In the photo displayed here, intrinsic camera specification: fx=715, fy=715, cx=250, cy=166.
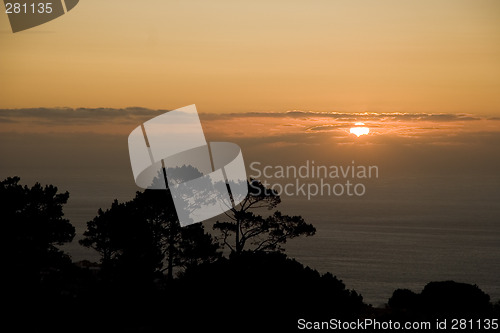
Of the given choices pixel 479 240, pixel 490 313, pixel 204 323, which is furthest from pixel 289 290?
pixel 479 240

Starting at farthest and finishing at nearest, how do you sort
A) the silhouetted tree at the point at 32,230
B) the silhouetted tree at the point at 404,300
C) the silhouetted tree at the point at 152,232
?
→ the silhouetted tree at the point at 404,300 → the silhouetted tree at the point at 152,232 → the silhouetted tree at the point at 32,230

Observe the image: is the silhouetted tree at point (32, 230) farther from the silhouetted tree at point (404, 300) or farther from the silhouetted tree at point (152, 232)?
the silhouetted tree at point (404, 300)

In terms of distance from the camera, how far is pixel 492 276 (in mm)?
108625

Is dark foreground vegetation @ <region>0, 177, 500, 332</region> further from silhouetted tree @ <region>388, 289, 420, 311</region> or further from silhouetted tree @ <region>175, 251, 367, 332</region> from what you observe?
silhouetted tree @ <region>388, 289, 420, 311</region>

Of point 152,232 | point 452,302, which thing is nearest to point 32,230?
point 152,232

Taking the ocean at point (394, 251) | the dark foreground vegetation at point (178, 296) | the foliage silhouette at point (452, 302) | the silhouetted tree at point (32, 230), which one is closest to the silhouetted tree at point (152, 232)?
the dark foreground vegetation at point (178, 296)

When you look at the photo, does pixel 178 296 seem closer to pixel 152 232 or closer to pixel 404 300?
pixel 152 232

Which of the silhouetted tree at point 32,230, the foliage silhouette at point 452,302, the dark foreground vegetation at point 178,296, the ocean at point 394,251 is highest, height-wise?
the silhouetted tree at point 32,230

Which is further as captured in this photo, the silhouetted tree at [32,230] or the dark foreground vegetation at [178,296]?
the silhouetted tree at [32,230]

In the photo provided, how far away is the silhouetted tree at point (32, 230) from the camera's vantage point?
81.4ft

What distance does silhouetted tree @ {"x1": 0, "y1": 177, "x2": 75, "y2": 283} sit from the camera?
24812 millimetres

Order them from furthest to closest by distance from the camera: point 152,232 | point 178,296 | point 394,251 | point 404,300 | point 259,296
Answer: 1. point 394,251
2. point 404,300
3. point 152,232
4. point 178,296
5. point 259,296

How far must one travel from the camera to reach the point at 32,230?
1190 inches

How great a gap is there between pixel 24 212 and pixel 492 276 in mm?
90871
